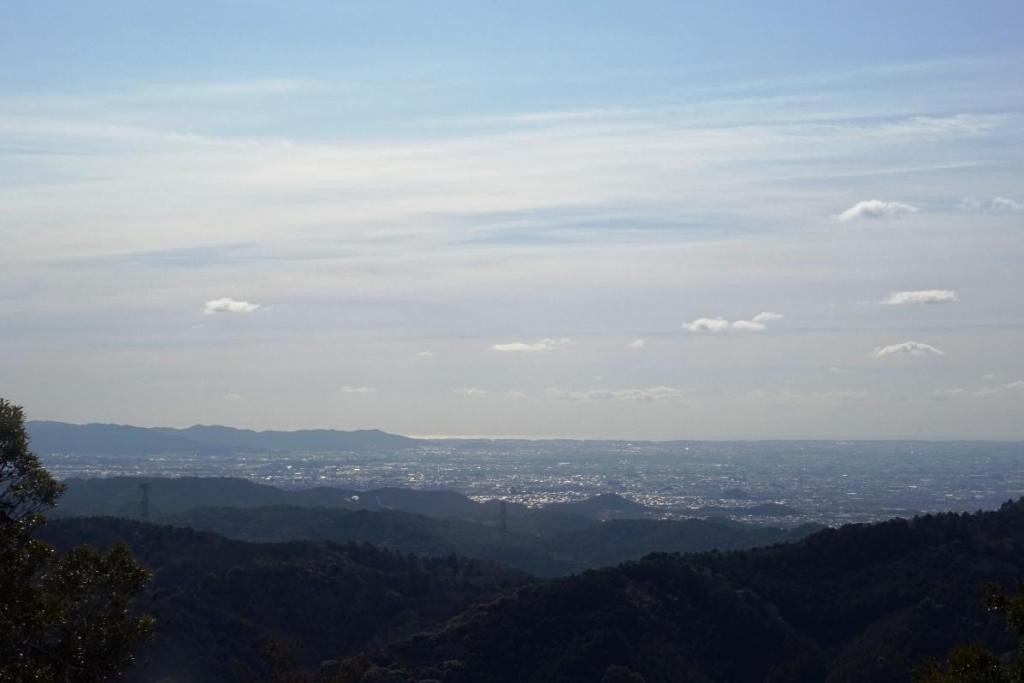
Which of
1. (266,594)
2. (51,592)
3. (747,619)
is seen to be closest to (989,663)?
(51,592)

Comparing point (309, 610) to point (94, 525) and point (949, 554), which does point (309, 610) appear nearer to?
point (94, 525)

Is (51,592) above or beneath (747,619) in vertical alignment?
above

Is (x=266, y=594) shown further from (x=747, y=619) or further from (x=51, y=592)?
(x=51, y=592)

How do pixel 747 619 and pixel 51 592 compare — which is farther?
pixel 747 619

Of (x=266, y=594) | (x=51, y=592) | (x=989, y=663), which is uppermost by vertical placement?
(x=51, y=592)

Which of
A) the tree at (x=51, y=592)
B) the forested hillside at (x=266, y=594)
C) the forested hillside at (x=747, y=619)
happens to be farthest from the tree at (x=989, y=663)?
the forested hillside at (x=266, y=594)

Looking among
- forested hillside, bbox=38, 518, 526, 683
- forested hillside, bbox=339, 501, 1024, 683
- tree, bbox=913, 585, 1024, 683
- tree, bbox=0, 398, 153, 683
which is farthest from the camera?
forested hillside, bbox=38, 518, 526, 683

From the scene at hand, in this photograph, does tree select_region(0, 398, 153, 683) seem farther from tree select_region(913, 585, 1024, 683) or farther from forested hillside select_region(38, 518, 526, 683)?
forested hillside select_region(38, 518, 526, 683)

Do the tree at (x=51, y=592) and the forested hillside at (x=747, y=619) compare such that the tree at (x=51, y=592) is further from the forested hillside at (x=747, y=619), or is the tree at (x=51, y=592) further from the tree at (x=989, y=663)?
the forested hillside at (x=747, y=619)

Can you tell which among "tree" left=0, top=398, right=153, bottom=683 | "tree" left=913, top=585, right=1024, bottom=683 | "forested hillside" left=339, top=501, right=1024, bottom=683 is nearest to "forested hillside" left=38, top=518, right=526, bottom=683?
"forested hillside" left=339, top=501, right=1024, bottom=683
